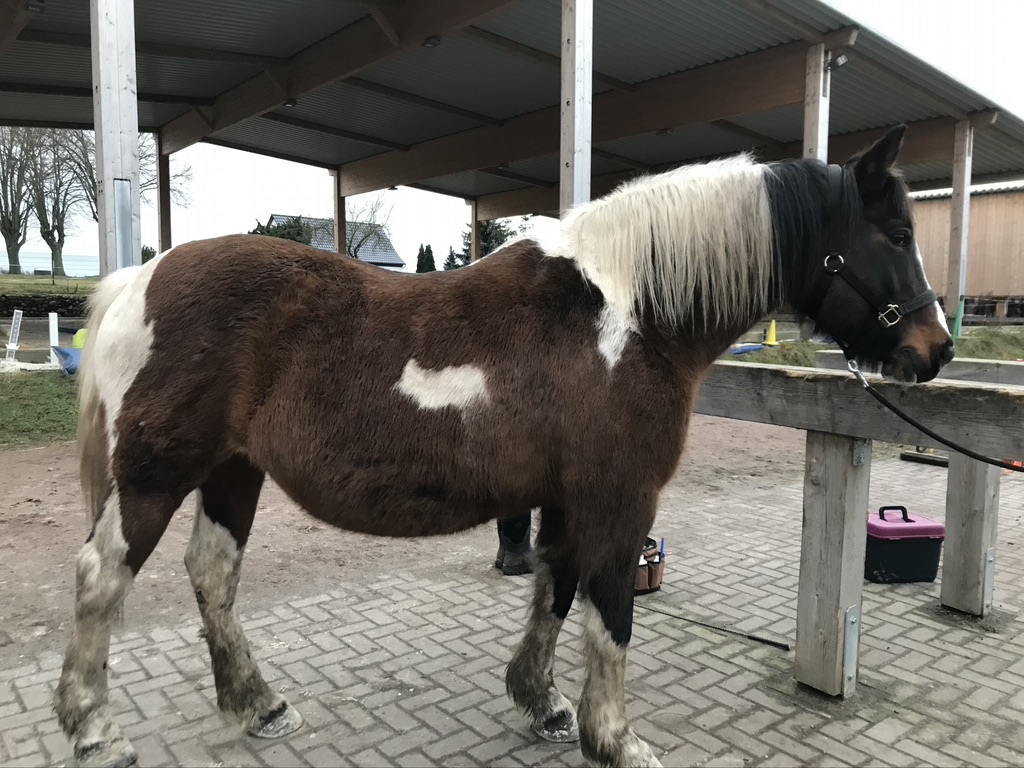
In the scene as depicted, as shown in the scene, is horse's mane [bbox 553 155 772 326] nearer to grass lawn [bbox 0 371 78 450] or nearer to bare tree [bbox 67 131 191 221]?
grass lawn [bbox 0 371 78 450]

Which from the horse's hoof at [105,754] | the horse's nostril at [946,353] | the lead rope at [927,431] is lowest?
the horse's hoof at [105,754]

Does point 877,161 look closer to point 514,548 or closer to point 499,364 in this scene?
point 499,364

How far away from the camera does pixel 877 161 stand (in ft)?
7.22

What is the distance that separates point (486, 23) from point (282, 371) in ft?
27.4

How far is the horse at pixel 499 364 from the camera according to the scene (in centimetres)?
216

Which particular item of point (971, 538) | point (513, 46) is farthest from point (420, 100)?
point (971, 538)

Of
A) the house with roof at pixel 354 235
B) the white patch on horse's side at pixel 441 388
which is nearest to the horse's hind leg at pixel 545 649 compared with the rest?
the white patch on horse's side at pixel 441 388

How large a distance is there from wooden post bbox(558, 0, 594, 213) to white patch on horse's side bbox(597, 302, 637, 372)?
3.41m

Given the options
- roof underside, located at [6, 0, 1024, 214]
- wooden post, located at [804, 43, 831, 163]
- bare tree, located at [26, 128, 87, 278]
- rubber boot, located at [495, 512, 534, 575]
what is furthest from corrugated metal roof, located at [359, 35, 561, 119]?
bare tree, located at [26, 128, 87, 278]

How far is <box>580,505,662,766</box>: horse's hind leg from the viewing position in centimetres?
219

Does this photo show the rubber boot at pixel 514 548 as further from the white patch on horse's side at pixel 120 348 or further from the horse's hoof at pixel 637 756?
the white patch on horse's side at pixel 120 348

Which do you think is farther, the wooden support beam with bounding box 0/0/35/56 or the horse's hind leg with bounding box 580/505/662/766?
the wooden support beam with bounding box 0/0/35/56

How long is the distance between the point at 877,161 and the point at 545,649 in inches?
82.2

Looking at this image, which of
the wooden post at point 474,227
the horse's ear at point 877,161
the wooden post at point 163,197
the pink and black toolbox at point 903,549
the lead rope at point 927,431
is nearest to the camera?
the horse's ear at point 877,161
